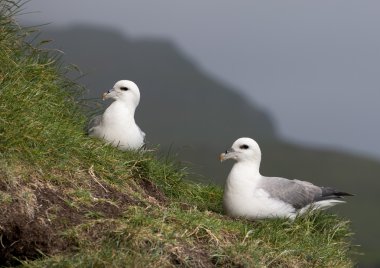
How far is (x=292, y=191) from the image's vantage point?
33.3ft

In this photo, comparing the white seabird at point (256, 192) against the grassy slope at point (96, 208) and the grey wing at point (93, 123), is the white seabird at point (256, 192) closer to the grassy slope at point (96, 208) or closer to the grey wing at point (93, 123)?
the grassy slope at point (96, 208)

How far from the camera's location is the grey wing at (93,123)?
1088 centimetres

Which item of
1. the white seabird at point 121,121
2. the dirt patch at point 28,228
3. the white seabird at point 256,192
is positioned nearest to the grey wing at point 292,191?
the white seabird at point 256,192

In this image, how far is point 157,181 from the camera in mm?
10227

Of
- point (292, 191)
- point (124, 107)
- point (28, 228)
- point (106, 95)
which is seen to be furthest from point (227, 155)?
point (28, 228)

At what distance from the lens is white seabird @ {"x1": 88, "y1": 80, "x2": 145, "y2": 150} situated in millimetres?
10609

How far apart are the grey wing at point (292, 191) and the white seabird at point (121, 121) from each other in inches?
62.4

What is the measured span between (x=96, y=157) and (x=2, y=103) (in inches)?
42.5

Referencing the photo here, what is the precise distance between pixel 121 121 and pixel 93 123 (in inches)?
18.8

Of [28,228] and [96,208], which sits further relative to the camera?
[96,208]

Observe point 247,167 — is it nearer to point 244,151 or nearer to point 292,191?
point 244,151

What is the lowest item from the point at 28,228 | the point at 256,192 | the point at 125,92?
the point at 28,228

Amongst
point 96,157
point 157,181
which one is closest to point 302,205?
point 157,181

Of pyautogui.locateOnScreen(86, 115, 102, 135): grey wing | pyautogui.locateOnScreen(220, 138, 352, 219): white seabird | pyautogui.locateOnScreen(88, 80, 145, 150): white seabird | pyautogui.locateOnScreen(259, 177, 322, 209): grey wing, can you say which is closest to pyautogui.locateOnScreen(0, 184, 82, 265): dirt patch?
pyautogui.locateOnScreen(220, 138, 352, 219): white seabird
